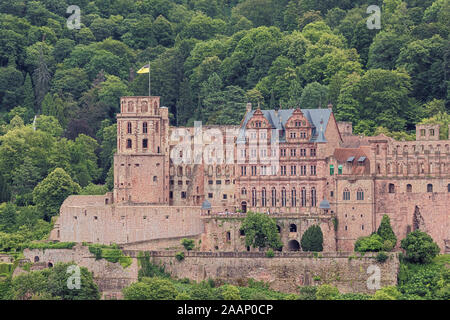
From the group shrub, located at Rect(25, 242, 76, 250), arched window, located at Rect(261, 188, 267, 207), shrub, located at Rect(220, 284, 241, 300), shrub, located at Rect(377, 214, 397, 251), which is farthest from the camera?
arched window, located at Rect(261, 188, 267, 207)

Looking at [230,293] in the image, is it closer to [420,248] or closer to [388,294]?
[388,294]

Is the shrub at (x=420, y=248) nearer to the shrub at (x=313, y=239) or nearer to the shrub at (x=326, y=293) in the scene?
the shrub at (x=313, y=239)

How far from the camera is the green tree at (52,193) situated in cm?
15250

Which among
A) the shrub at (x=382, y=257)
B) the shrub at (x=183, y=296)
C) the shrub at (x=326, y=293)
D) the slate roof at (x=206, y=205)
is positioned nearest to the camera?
the shrub at (x=183, y=296)

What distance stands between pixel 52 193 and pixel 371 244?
30934 mm

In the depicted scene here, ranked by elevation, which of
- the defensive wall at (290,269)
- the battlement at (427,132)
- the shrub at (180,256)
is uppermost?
the battlement at (427,132)

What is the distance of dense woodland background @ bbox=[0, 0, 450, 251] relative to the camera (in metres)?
158

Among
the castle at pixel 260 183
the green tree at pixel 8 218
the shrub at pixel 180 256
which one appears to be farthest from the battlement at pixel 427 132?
the green tree at pixel 8 218

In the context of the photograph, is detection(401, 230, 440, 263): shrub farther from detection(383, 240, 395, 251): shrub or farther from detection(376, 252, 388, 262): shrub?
detection(376, 252, 388, 262): shrub

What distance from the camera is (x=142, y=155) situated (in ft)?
476

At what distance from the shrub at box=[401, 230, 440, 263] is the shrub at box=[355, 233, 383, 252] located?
1.88 metres

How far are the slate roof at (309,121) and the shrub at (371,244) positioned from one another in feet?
30.8

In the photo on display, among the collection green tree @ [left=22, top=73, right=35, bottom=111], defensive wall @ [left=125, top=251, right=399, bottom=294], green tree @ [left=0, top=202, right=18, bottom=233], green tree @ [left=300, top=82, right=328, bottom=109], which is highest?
green tree @ [left=22, top=73, right=35, bottom=111]

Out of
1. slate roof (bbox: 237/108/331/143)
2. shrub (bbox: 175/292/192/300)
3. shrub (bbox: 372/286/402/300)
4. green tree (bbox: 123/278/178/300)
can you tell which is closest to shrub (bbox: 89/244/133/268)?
green tree (bbox: 123/278/178/300)
